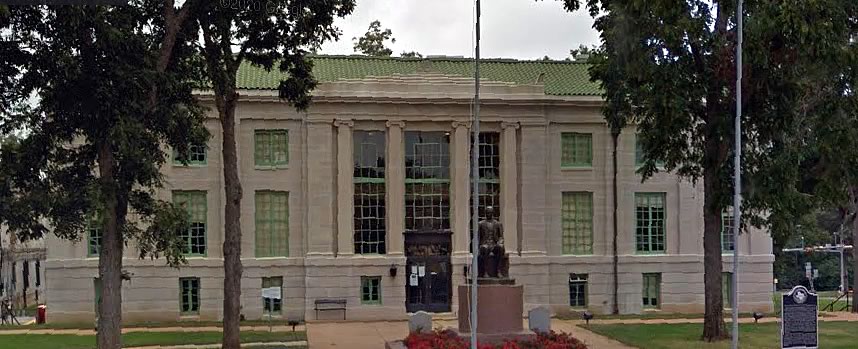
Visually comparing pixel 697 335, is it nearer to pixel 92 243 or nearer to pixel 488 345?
pixel 488 345

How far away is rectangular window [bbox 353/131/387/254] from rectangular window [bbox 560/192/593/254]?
8.31 meters

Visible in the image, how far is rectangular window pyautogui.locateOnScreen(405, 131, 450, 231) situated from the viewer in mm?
41281

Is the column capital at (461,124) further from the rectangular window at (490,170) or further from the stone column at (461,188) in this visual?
the rectangular window at (490,170)

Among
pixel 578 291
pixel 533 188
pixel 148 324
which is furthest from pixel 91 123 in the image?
pixel 578 291

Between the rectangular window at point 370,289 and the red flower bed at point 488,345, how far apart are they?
1595cm

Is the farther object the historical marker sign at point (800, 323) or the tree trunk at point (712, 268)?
the tree trunk at point (712, 268)

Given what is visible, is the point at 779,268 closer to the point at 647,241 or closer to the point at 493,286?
the point at 647,241

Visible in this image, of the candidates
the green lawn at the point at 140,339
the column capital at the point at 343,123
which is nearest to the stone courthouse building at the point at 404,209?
the column capital at the point at 343,123

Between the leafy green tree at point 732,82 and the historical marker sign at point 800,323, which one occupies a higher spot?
the leafy green tree at point 732,82

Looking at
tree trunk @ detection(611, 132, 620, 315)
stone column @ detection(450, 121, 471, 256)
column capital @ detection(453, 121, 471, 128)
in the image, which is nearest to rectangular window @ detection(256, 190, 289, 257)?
stone column @ detection(450, 121, 471, 256)

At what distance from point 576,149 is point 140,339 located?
20.5 metres

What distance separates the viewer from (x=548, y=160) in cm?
4206

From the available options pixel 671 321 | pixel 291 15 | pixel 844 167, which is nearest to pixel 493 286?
pixel 291 15

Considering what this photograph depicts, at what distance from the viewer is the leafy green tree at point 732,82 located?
2523 cm
